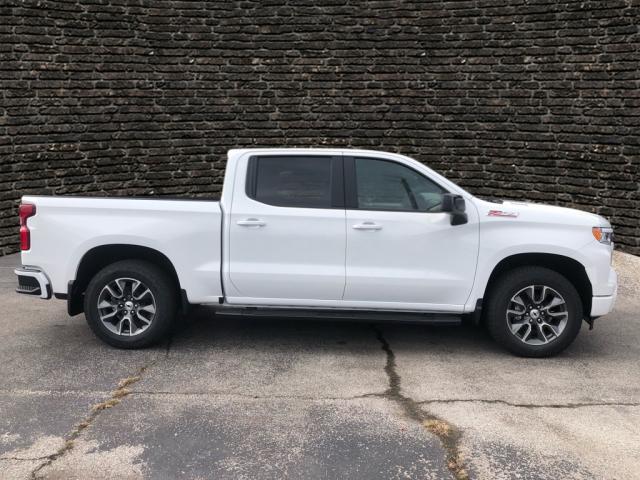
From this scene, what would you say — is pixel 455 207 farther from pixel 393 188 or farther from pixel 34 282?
pixel 34 282

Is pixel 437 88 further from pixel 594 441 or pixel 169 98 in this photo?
pixel 594 441

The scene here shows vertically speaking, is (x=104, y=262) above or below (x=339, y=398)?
above

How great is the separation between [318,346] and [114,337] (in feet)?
6.11

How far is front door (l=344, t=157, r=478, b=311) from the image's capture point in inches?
206

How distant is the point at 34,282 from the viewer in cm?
534

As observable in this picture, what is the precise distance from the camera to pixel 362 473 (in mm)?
3279

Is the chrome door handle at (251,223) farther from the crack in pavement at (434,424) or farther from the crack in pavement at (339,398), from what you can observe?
the crack in pavement at (434,424)

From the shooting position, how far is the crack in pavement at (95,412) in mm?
3391

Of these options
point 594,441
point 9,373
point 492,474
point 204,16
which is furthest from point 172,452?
point 204,16

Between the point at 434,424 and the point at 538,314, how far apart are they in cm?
189

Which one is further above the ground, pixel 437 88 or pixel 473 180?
pixel 437 88

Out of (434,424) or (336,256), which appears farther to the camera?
(336,256)

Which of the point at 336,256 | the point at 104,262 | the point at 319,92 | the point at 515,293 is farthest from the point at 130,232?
the point at 319,92

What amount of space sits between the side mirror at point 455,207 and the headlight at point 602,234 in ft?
3.82
